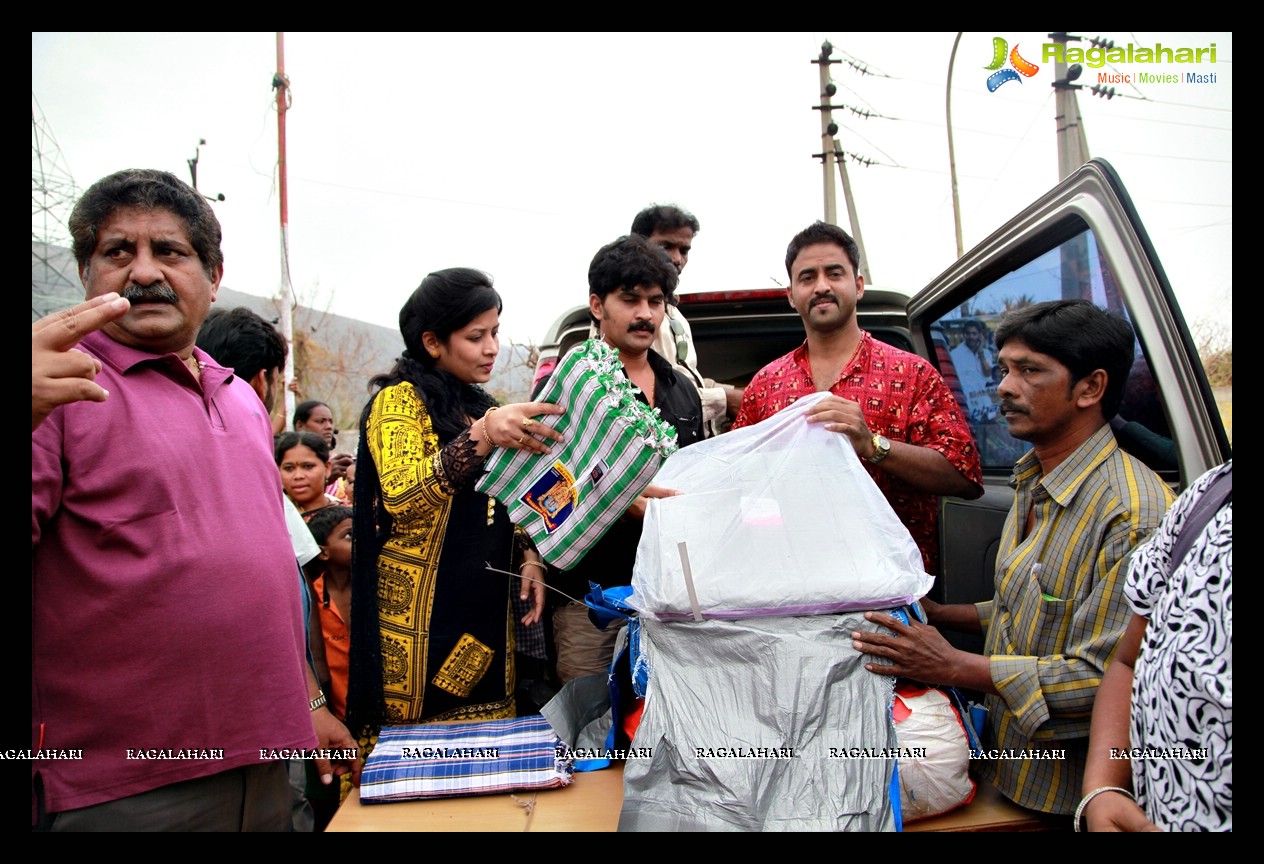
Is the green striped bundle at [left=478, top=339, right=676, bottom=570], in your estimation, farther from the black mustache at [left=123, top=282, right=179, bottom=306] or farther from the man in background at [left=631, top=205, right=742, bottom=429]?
the man in background at [left=631, top=205, right=742, bottom=429]

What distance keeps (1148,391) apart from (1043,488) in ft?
1.26

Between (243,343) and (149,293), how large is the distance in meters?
0.91

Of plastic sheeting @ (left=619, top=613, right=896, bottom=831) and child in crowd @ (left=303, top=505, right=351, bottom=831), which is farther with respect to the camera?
child in crowd @ (left=303, top=505, right=351, bottom=831)

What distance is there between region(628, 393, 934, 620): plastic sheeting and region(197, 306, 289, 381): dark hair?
56.4 inches

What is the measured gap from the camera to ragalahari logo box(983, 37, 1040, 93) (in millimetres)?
2468

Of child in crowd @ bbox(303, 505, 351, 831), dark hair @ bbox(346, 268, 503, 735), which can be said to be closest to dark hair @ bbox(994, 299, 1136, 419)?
dark hair @ bbox(346, 268, 503, 735)

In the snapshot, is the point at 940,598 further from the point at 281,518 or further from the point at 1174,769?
the point at 281,518

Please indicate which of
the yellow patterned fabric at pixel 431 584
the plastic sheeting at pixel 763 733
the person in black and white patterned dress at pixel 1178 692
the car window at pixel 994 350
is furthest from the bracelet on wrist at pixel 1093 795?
the yellow patterned fabric at pixel 431 584

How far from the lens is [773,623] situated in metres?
1.96

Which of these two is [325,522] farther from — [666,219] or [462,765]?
[666,219]

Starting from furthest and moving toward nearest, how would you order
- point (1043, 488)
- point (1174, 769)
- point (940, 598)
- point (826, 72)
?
1. point (826, 72)
2. point (940, 598)
3. point (1043, 488)
4. point (1174, 769)

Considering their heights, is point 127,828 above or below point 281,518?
below

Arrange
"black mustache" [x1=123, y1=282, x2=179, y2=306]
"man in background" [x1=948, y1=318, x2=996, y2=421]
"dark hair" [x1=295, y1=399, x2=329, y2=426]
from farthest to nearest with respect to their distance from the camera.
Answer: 1. "dark hair" [x1=295, y1=399, x2=329, y2=426]
2. "man in background" [x1=948, y1=318, x2=996, y2=421]
3. "black mustache" [x1=123, y1=282, x2=179, y2=306]

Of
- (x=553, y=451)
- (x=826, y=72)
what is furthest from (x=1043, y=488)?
(x=826, y=72)
